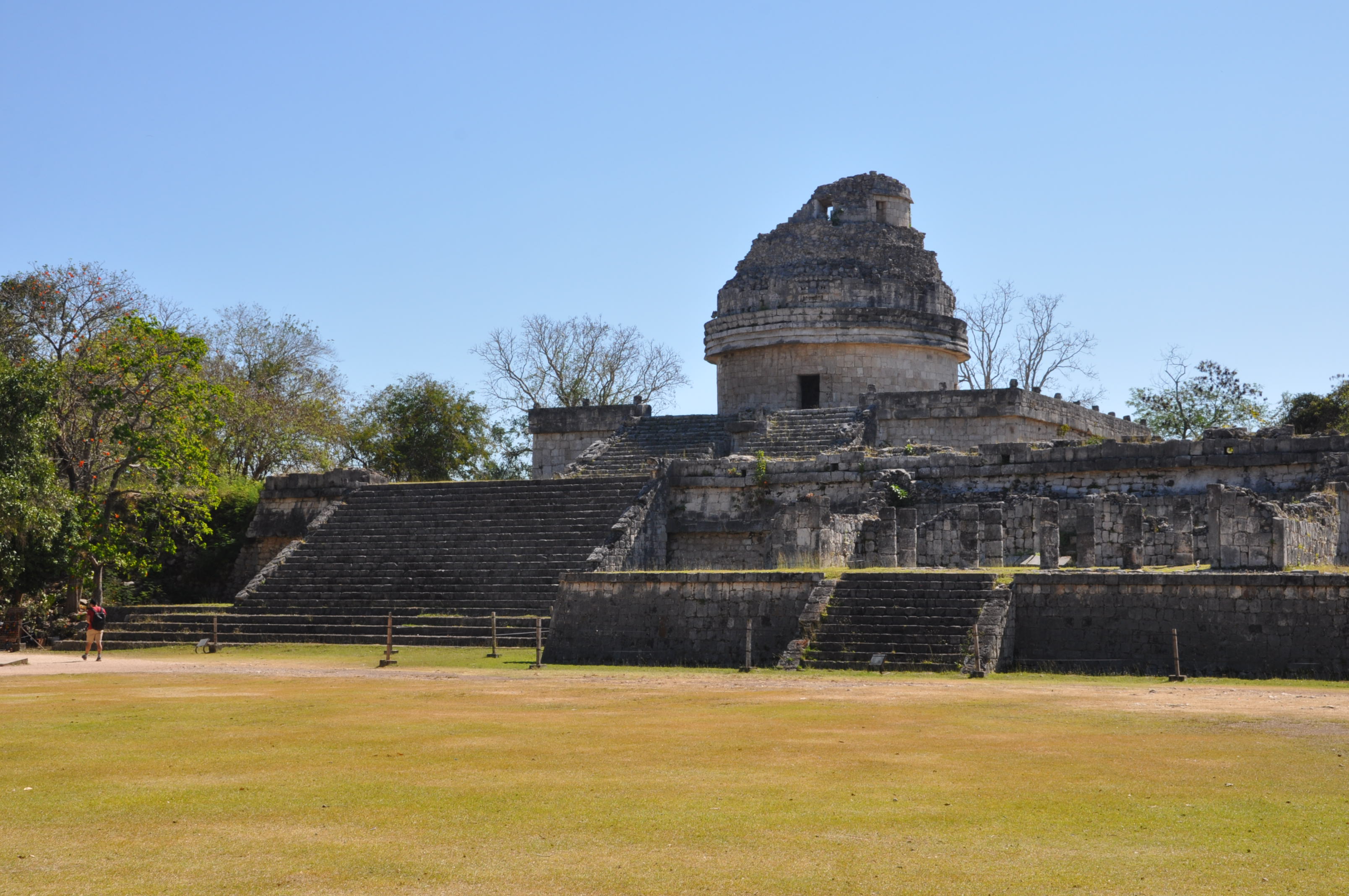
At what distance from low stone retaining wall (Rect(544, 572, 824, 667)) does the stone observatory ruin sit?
35 millimetres

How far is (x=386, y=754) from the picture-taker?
10367 millimetres

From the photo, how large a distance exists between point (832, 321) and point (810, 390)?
1761 mm

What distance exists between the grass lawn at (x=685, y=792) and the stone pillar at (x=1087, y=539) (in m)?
4.52

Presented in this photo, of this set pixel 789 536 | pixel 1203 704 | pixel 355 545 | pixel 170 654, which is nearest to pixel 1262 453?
pixel 789 536

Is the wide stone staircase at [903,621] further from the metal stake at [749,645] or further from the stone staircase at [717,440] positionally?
the stone staircase at [717,440]

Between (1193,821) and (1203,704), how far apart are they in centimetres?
559

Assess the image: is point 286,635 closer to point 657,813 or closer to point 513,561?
point 513,561

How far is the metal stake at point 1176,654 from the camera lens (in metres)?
15.6

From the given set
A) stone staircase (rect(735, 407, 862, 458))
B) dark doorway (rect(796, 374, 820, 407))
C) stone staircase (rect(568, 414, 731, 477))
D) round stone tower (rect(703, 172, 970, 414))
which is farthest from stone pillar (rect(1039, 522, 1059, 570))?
dark doorway (rect(796, 374, 820, 407))

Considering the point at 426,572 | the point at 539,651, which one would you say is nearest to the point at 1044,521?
the point at 539,651

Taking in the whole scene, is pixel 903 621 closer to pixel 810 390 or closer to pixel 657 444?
pixel 657 444

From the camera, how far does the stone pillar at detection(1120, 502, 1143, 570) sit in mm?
18922

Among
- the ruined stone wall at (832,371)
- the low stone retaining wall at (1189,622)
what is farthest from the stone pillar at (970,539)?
the ruined stone wall at (832,371)

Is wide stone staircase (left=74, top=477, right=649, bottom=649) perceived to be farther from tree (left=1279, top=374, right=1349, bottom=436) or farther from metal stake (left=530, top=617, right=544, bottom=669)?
tree (left=1279, top=374, right=1349, bottom=436)
